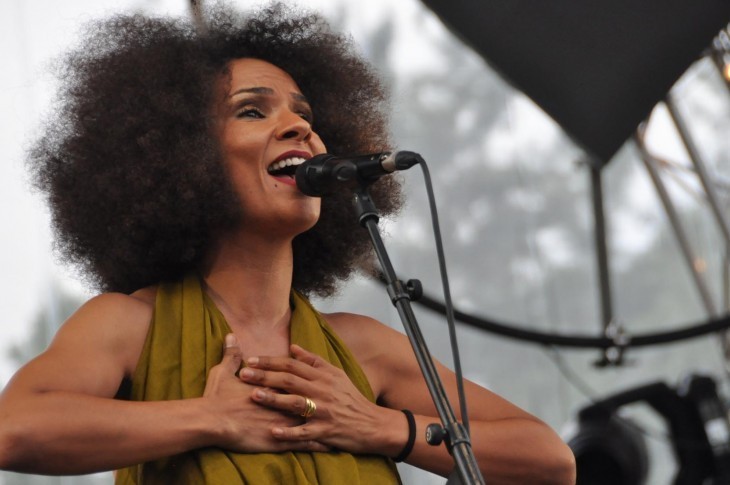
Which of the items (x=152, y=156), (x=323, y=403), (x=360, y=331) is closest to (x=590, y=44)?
(x=360, y=331)

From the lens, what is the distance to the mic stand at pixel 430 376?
5.67ft

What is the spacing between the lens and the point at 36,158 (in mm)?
2330

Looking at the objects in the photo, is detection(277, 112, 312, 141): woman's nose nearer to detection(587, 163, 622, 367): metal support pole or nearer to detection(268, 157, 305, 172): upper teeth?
detection(268, 157, 305, 172): upper teeth

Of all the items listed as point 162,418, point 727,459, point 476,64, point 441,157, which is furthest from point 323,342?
point 476,64

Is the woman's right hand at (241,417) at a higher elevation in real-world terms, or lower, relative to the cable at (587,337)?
lower

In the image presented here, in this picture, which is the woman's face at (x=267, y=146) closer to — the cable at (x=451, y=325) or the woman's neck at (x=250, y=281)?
the woman's neck at (x=250, y=281)

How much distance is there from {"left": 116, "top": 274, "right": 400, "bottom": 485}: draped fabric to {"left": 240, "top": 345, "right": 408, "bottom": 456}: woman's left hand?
33 millimetres

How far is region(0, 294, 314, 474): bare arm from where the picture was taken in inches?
71.2

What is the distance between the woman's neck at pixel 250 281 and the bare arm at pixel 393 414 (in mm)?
134

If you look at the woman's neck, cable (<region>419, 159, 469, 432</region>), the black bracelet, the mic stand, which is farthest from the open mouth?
the black bracelet

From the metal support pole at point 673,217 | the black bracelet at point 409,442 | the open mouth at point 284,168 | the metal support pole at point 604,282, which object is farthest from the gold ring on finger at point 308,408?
the metal support pole at point 673,217

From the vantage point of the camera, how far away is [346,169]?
6.42ft

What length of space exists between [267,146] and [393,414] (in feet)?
1.80

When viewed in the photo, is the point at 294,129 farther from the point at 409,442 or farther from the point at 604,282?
the point at 604,282
